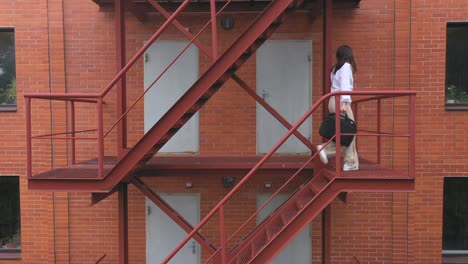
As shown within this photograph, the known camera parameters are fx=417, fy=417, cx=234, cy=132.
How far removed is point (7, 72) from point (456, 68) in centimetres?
782

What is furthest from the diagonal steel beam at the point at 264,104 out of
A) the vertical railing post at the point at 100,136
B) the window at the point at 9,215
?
the window at the point at 9,215

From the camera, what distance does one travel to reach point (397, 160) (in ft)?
22.8

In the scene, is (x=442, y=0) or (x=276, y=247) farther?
(x=442, y=0)

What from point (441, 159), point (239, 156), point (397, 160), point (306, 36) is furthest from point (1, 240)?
point (441, 159)

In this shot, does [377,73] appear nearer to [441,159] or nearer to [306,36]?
[306,36]

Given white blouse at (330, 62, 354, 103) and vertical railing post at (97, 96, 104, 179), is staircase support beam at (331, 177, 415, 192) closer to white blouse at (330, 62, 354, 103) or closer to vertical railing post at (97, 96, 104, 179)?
white blouse at (330, 62, 354, 103)

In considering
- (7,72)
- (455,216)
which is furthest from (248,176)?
(7,72)

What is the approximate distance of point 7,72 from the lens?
738cm

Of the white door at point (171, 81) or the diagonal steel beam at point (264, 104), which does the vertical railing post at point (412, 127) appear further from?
the white door at point (171, 81)

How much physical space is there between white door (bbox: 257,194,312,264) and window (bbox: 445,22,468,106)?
3331mm

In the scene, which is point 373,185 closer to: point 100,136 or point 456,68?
point 100,136

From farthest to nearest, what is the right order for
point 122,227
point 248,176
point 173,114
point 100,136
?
point 122,227, point 173,114, point 100,136, point 248,176

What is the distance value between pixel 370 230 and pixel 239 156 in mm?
2515

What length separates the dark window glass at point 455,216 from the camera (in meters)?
7.14
